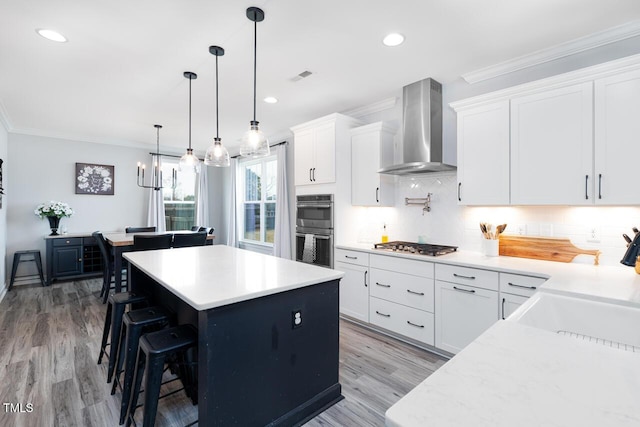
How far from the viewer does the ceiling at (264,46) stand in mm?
2080

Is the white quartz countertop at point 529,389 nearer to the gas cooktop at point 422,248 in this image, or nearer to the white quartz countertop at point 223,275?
the white quartz countertop at point 223,275

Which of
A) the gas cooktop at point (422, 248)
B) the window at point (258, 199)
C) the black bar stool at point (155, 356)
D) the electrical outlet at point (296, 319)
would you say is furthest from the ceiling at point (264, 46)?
the window at point (258, 199)

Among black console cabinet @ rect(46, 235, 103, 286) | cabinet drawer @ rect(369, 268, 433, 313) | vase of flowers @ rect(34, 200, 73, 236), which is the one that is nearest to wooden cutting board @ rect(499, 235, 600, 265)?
cabinet drawer @ rect(369, 268, 433, 313)

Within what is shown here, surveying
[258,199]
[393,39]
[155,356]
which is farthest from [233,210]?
[155,356]

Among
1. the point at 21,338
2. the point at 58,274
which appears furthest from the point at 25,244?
the point at 21,338

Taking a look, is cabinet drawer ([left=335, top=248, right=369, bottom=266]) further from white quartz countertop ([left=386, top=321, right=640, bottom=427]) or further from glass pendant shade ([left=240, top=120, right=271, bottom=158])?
white quartz countertop ([left=386, top=321, right=640, bottom=427])

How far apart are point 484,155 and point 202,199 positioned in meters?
5.93

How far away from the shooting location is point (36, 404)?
6.79ft

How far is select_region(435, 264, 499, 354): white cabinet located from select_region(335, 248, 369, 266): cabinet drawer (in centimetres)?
84

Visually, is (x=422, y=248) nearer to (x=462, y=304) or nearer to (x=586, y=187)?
(x=462, y=304)

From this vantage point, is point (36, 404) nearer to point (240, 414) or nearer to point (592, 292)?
point (240, 414)

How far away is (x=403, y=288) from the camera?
3.03 meters

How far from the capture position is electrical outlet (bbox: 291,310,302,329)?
185 cm

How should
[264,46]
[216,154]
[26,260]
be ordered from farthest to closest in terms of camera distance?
[26,260], [216,154], [264,46]
